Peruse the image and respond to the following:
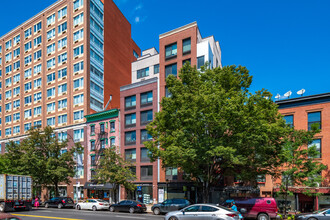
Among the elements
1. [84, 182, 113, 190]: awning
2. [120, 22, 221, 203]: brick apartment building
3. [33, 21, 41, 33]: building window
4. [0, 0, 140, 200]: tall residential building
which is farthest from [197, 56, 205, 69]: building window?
[33, 21, 41, 33]: building window

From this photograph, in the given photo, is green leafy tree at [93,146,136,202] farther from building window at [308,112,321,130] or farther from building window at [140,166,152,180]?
building window at [308,112,321,130]

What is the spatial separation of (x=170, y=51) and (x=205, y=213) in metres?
30.0

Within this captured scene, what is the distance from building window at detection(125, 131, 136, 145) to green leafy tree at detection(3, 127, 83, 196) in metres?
7.34

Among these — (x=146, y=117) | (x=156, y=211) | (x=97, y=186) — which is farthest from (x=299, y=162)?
(x=97, y=186)

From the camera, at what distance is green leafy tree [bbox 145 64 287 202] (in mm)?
21156

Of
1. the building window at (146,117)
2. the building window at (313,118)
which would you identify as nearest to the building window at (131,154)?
the building window at (146,117)

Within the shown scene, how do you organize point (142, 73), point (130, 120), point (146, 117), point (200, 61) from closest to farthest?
point (200, 61)
point (146, 117)
point (130, 120)
point (142, 73)

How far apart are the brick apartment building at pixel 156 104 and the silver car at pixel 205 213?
20244 millimetres

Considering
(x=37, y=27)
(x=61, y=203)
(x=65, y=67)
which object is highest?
(x=37, y=27)

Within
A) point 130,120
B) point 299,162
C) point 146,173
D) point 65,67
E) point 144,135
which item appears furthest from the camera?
point 65,67

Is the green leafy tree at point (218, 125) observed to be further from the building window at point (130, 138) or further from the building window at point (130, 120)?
the building window at point (130, 120)

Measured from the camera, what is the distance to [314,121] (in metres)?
29.2

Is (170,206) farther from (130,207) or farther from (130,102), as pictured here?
(130,102)

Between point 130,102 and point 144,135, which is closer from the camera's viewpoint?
point 144,135
